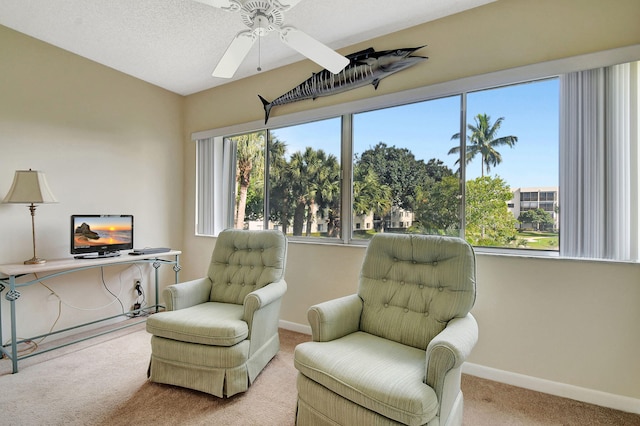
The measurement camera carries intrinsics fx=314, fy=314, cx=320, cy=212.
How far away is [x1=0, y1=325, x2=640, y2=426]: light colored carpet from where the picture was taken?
1748 mm

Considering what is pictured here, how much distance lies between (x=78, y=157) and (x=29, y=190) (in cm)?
69

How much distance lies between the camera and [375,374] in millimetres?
1365

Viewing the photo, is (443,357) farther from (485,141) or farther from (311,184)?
(311,184)

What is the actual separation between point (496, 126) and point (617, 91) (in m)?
0.65

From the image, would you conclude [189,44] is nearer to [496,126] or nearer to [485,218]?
[496,126]

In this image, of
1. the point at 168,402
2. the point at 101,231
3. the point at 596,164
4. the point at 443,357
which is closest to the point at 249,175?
the point at 101,231

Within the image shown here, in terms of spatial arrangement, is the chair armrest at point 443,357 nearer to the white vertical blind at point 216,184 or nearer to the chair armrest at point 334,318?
the chair armrest at point 334,318

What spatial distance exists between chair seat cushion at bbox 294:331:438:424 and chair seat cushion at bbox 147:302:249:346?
0.51m

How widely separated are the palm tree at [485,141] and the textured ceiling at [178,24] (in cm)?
84

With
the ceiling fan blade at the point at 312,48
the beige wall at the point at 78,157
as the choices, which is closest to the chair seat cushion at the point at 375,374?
the ceiling fan blade at the point at 312,48


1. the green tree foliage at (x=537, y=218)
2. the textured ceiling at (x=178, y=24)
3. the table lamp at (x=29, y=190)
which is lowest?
the green tree foliage at (x=537, y=218)

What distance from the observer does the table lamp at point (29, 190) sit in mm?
2404

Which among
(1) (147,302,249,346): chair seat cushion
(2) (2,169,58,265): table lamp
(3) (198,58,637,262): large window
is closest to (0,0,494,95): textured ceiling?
(3) (198,58,637,262): large window

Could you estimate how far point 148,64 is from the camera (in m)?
3.17
